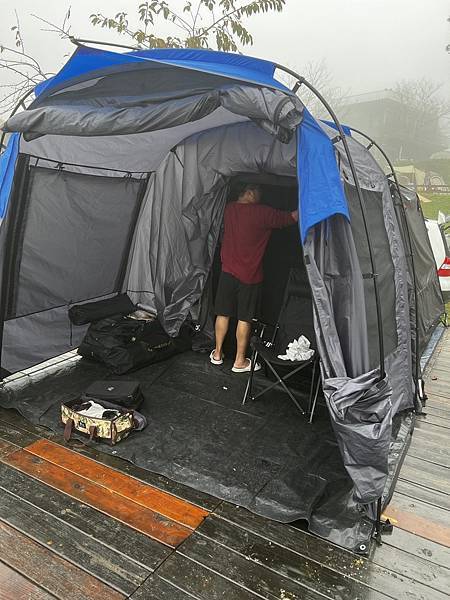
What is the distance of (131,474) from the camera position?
2.25 meters

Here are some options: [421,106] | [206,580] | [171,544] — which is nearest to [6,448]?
[171,544]

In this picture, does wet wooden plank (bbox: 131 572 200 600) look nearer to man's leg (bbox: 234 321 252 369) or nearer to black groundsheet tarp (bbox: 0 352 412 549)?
black groundsheet tarp (bbox: 0 352 412 549)

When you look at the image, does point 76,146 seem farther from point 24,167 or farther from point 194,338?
point 194,338

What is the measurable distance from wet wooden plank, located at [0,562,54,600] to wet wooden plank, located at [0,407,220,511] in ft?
2.34

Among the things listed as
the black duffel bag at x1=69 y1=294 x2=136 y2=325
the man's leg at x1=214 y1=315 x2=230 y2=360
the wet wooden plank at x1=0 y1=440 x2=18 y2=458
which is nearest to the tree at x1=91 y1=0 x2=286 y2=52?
the black duffel bag at x1=69 y1=294 x2=136 y2=325

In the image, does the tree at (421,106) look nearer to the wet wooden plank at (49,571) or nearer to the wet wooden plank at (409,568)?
the wet wooden plank at (409,568)

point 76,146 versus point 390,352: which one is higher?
point 76,146

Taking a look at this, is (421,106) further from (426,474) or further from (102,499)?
(102,499)

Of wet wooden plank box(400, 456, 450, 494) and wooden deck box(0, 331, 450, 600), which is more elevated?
wet wooden plank box(400, 456, 450, 494)

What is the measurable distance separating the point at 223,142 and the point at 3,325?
2.33 metres

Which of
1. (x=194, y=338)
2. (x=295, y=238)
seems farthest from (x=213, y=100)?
(x=194, y=338)

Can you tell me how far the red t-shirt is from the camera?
3359 mm

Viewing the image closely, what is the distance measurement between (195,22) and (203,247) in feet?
8.91

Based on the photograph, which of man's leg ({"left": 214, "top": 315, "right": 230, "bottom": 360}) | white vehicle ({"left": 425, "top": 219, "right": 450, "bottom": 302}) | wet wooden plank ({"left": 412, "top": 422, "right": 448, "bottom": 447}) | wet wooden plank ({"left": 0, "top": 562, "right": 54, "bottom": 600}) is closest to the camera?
wet wooden plank ({"left": 0, "top": 562, "right": 54, "bottom": 600})
